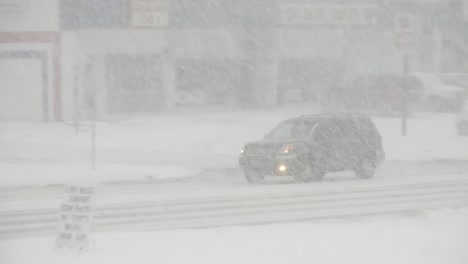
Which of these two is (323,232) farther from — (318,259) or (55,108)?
(55,108)

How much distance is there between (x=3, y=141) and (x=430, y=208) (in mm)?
17431

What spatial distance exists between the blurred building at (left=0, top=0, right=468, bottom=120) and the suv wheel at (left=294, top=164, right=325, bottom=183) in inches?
586

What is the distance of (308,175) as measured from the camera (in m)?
18.8

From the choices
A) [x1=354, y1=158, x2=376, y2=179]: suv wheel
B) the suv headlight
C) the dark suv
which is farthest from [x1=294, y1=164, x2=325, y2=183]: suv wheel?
[x1=354, y1=158, x2=376, y2=179]: suv wheel

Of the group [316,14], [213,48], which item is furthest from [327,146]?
[316,14]

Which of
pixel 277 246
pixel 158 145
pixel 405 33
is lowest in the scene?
pixel 158 145

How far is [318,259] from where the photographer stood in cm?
980

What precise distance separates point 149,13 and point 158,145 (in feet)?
32.0

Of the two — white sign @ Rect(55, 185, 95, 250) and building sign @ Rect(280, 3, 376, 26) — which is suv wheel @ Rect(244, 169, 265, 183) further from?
building sign @ Rect(280, 3, 376, 26)

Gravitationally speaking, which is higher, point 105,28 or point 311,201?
point 105,28

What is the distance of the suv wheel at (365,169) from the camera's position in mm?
19891

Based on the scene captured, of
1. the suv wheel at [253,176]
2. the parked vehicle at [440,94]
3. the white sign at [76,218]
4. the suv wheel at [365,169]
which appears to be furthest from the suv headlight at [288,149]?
the parked vehicle at [440,94]

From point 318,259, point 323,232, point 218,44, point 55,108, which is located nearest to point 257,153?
point 323,232

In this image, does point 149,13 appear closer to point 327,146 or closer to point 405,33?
point 405,33
